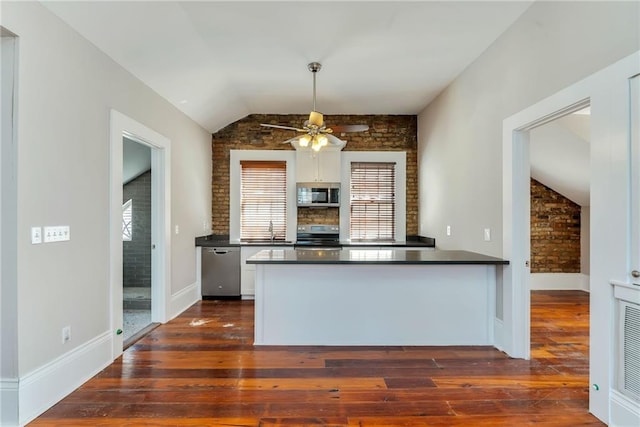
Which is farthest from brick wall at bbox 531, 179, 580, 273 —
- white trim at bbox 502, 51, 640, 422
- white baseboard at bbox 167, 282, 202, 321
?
white baseboard at bbox 167, 282, 202, 321

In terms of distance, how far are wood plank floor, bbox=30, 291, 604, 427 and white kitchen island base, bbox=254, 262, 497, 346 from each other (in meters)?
0.15

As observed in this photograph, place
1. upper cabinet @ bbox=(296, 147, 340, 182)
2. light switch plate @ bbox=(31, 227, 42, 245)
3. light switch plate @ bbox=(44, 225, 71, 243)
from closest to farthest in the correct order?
light switch plate @ bbox=(31, 227, 42, 245), light switch plate @ bbox=(44, 225, 71, 243), upper cabinet @ bbox=(296, 147, 340, 182)

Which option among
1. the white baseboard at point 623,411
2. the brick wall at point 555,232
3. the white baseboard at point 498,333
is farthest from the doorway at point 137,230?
the brick wall at point 555,232

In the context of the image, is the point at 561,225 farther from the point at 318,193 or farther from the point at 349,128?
the point at 349,128

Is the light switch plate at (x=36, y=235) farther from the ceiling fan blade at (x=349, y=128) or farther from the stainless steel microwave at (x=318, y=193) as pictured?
the stainless steel microwave at (x=318, y=193)

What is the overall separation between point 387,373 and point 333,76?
3.24m

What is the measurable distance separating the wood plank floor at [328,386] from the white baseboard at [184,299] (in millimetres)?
708

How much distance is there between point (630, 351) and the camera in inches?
79.5

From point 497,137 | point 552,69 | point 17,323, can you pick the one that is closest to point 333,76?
point 497,137

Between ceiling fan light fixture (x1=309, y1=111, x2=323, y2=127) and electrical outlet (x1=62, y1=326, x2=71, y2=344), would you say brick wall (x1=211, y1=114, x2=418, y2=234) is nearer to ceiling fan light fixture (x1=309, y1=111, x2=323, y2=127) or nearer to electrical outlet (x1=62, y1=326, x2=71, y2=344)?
ceiling fan light fixture (x1=309, y1=111, x2=323, y2=127)

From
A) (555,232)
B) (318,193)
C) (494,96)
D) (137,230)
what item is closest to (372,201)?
(318,193)

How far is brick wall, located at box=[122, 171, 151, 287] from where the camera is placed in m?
5.76

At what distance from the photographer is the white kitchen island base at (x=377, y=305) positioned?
3475 millimetres

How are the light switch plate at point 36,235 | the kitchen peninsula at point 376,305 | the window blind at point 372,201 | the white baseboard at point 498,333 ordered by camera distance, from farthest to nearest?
the window blind at point 372,201 < the kitchen peninsula at point 376,305 < the white baseboard at point 498,333 < the light switch plate at point 36,235
